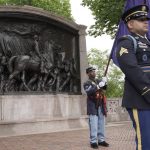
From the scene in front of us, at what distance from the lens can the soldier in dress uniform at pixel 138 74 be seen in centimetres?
410

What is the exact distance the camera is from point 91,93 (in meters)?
10.6

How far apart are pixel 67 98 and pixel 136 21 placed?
42.5 feet

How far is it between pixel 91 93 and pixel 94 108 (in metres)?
0.35

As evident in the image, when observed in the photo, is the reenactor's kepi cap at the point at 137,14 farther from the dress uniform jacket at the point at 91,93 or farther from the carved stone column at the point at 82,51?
the carved stone column at the point at 82,51

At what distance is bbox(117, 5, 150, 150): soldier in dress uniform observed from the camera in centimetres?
410

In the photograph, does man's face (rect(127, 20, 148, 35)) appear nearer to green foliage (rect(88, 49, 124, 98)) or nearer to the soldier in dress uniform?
the soldier in dress uniform

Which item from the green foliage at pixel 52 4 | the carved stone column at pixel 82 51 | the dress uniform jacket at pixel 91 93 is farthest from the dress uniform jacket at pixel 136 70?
the green foliage at pixel 52 4

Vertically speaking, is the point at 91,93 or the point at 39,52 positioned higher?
the point at 39,52

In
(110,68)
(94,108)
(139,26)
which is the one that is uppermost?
(110,68)

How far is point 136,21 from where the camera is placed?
172 inches

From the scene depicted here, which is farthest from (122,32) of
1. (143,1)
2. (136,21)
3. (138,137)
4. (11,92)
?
(11,92)

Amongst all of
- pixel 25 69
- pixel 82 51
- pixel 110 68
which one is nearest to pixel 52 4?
pixel 110 68

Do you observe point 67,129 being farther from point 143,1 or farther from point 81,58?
point 143,1

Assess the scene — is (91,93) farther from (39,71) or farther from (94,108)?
(39,71)
